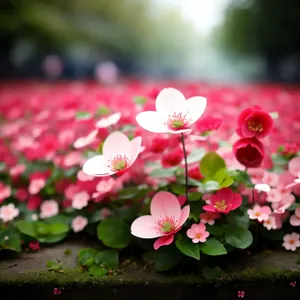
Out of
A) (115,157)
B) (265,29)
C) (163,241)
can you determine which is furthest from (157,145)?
(265,29)

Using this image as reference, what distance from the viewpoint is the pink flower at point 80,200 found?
3.71ft

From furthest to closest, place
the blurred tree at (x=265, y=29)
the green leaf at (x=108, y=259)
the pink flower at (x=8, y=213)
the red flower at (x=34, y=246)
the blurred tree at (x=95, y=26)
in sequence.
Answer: the blurred tree at (x=95, y=26) < the blurred tree at (x=265, y=29) < the pink flower at (x=8, y=213) < the red flower at (x=34, y=246) < the green leaf at (x=108, y=259)

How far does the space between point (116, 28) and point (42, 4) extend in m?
1.89

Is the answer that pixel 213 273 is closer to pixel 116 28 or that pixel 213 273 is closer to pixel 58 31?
pixel 58 31

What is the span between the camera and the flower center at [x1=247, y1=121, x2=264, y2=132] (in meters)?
0.91

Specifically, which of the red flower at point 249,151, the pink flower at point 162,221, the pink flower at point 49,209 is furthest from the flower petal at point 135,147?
the pink flower at point 49,209

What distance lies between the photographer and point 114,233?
3.41ft

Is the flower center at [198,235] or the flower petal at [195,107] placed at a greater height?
the flower petal at [195,107]

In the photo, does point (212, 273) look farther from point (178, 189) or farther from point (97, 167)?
point (97, 167)

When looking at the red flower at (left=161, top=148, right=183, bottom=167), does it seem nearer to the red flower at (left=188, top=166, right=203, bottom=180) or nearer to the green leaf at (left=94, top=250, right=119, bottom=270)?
the red flower at (left=188, top=166, right=203, bottom=180)

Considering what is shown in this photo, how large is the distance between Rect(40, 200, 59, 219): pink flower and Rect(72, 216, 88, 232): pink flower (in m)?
0.11

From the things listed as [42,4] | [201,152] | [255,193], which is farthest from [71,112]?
[42,4]

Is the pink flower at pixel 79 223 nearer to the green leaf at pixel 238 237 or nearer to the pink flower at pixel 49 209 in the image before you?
the pink flower at pixel 49 209

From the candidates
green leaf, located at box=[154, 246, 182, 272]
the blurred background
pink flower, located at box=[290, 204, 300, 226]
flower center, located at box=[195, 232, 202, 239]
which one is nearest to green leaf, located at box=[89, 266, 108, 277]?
green leaf, located at box=[154, 246, 182, 272]
